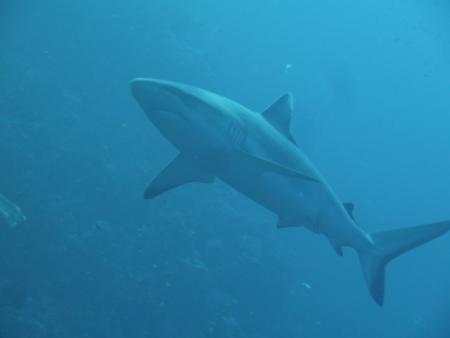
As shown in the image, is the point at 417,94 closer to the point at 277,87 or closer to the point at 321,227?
the point at 277,87

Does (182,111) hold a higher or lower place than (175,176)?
higher

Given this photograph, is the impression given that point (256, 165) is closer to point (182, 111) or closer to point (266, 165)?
point (266, 165)

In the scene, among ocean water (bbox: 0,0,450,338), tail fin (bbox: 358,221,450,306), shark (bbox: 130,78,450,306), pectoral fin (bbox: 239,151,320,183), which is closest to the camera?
shark (bbox: 130,78,450,306)

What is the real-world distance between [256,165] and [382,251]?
295 cm

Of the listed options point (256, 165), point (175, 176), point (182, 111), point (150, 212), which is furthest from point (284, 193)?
point (150, 212)

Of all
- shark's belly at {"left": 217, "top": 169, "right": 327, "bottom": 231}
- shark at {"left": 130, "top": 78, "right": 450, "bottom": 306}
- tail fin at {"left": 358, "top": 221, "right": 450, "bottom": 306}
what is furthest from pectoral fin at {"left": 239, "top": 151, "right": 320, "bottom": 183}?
tail fin at {"left": 358, "top": 221, "right": 450, "bottom": 306}

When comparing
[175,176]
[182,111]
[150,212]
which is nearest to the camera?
[182,111]

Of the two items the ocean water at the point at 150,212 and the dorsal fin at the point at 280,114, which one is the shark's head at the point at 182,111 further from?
the ocean water at the point at 150,212

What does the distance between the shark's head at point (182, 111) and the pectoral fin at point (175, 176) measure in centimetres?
58

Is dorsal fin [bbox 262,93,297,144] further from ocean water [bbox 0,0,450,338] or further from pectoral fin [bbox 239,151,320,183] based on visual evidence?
ocean water [bbox 0,0,450,338]

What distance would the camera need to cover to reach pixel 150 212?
14.3m

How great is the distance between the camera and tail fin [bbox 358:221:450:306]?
6602mm

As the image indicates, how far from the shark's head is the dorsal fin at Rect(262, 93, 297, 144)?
124 centimetres

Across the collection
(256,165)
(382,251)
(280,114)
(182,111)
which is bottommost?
(382,251)
